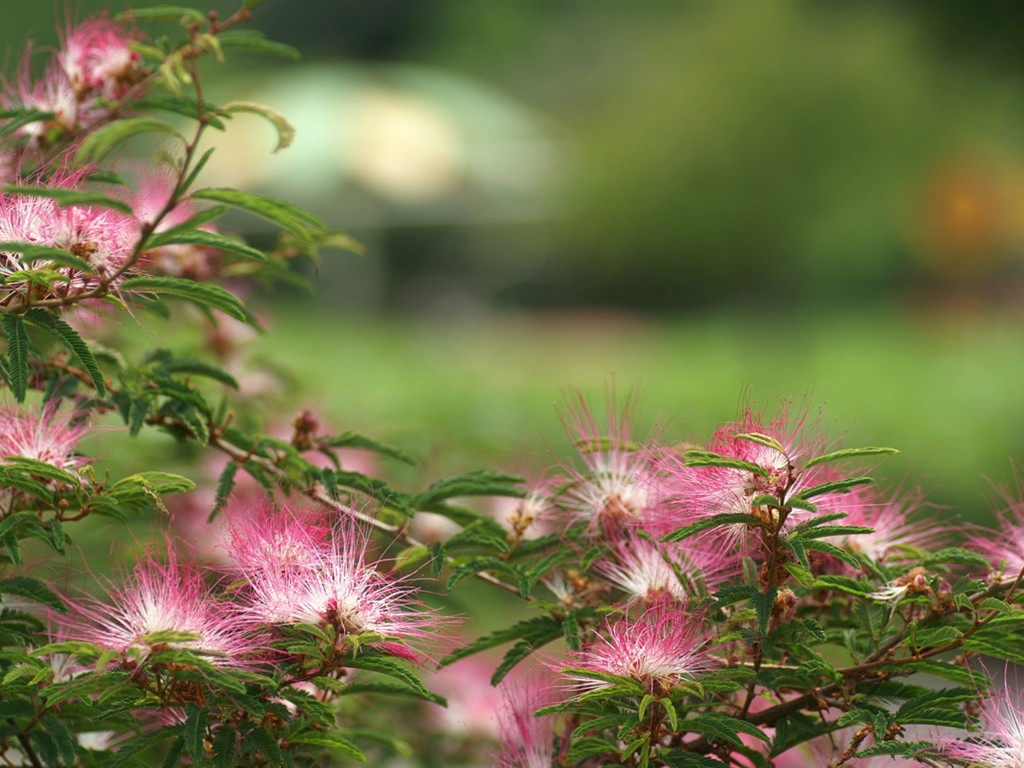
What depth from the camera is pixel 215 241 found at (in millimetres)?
982

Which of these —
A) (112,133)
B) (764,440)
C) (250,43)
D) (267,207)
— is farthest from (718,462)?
(250,43)

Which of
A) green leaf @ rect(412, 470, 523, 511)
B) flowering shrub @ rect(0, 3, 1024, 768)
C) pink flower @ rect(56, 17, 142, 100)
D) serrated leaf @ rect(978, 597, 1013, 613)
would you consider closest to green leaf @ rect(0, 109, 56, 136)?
flowering shrub @ rect(0, 3, 1024, 768)

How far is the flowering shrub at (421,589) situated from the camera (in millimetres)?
939

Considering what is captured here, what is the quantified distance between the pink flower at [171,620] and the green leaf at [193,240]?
0.26 metres

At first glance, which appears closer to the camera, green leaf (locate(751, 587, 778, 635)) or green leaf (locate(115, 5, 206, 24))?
green leaf (locate(751, 587, 778, 635))

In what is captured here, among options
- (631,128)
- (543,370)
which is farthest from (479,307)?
(543,370)

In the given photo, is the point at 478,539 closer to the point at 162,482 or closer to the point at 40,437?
the point at 162,482

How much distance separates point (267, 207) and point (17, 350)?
0.77 ft

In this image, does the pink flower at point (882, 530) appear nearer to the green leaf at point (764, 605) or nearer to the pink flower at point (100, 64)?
the green leaf at point (764, 605)

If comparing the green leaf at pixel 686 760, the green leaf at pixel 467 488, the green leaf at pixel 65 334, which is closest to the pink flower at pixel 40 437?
the green leaf at pixel 65 334

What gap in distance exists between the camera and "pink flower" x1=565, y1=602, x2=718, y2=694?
0.96 meters

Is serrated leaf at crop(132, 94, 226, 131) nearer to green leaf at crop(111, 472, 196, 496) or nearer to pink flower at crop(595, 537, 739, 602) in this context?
green leaf at crop(111, 472, 196, 496)

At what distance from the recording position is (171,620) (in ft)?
3.08

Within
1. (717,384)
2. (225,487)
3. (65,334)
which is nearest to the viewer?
(65,334)
